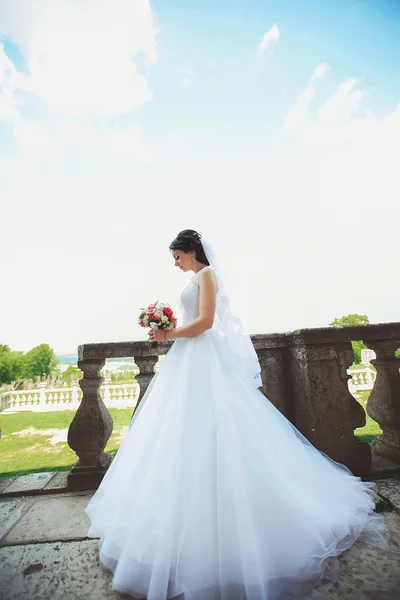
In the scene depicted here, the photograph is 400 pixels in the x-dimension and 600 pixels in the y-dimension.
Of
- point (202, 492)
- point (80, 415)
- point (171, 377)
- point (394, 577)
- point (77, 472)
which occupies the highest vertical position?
point (171, 377)

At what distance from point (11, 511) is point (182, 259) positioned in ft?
8.74

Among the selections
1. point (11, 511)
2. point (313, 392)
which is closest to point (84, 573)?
point (11, 511)

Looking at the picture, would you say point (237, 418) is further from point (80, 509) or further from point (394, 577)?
point (80, 509)

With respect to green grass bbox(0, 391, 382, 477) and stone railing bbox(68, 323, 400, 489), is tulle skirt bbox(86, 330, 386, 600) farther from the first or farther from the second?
green grass bbox(0, 391, 382, 477)

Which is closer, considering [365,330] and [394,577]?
[394,577]

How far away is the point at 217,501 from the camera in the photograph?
71.2 inches

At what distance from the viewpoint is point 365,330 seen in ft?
10.6

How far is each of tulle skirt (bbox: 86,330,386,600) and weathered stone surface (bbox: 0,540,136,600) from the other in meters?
0.10

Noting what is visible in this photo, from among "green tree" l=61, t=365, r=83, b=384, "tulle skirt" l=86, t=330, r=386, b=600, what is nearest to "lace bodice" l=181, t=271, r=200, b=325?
"tulle skirt" l=86, t=330, r=386, b=600

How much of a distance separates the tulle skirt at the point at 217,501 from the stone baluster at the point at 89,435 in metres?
0.79

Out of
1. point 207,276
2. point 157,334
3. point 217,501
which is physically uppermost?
point 207,276

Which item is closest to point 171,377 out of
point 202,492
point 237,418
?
point 237,418

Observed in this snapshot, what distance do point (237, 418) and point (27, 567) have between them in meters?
1.63

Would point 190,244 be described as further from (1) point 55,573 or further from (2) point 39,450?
(2) point 39,450
